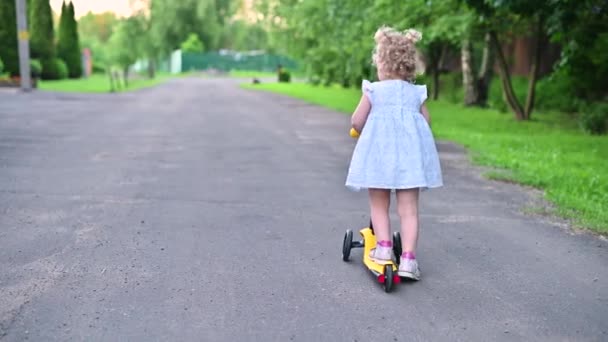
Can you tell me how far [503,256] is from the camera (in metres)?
4.93

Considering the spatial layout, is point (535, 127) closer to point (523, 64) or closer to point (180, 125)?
point (180, 125)

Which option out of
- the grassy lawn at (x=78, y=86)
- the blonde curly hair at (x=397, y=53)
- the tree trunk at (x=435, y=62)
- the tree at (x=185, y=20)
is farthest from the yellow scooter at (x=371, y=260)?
the tree at (x=185, y=20)

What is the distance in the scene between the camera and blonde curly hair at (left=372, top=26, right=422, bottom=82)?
13.7ft

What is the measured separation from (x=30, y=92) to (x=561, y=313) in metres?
24.3

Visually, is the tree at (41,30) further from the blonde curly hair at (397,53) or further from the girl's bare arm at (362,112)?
the blonde curly hair at (397,53)

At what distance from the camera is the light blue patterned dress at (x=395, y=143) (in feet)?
13.9

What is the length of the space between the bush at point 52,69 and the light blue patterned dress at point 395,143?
3431 cm

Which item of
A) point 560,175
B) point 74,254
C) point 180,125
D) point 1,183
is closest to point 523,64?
point 180,125

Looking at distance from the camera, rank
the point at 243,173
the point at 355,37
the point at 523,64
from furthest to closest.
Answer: the point at 523,64
the point at 355,37
the point at 243,173

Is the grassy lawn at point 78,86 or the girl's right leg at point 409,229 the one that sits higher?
the girl's right leg at point 409,229

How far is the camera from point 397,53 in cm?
419

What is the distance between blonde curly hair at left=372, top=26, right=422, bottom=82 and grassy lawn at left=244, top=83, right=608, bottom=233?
2.66m

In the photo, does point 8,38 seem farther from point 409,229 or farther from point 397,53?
point 409,229

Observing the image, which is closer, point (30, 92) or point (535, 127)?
point (535, 127)
